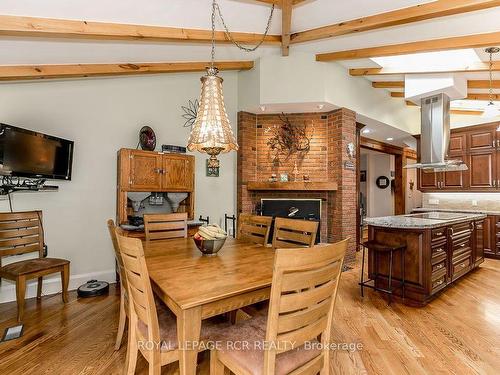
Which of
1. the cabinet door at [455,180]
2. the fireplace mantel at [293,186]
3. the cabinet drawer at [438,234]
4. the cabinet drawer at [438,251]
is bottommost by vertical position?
the cabinet drawer at [438,251]

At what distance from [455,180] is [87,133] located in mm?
6525

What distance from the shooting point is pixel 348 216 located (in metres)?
4.41

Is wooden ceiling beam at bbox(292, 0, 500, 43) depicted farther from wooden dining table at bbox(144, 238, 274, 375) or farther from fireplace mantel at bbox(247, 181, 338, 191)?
wooden dining table at bbox(144, 238, 274, 375)

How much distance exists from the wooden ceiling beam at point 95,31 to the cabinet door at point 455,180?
5.03m

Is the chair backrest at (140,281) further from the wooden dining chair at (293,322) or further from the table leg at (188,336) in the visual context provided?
the wooden dining chair at (293,322)

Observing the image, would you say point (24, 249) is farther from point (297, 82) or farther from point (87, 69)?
point (297, 82)

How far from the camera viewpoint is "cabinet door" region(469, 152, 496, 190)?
5047 mm

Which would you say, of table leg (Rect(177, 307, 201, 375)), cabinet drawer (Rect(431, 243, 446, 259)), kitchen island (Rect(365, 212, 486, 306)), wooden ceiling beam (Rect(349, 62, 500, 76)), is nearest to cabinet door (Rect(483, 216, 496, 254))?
kitchen island (Rect(365, 212, 486, 306))

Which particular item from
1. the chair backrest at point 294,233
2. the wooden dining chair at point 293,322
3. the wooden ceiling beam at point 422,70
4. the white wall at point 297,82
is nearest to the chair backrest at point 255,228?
the chair backrest at point 294,233

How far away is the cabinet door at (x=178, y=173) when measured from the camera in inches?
146

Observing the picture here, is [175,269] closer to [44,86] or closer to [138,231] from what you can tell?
[138,231]

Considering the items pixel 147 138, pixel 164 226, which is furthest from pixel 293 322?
pixel 147 138

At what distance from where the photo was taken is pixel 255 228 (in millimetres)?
2709

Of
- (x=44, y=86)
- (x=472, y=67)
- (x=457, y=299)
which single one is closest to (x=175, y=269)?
(x=44, y=86)
